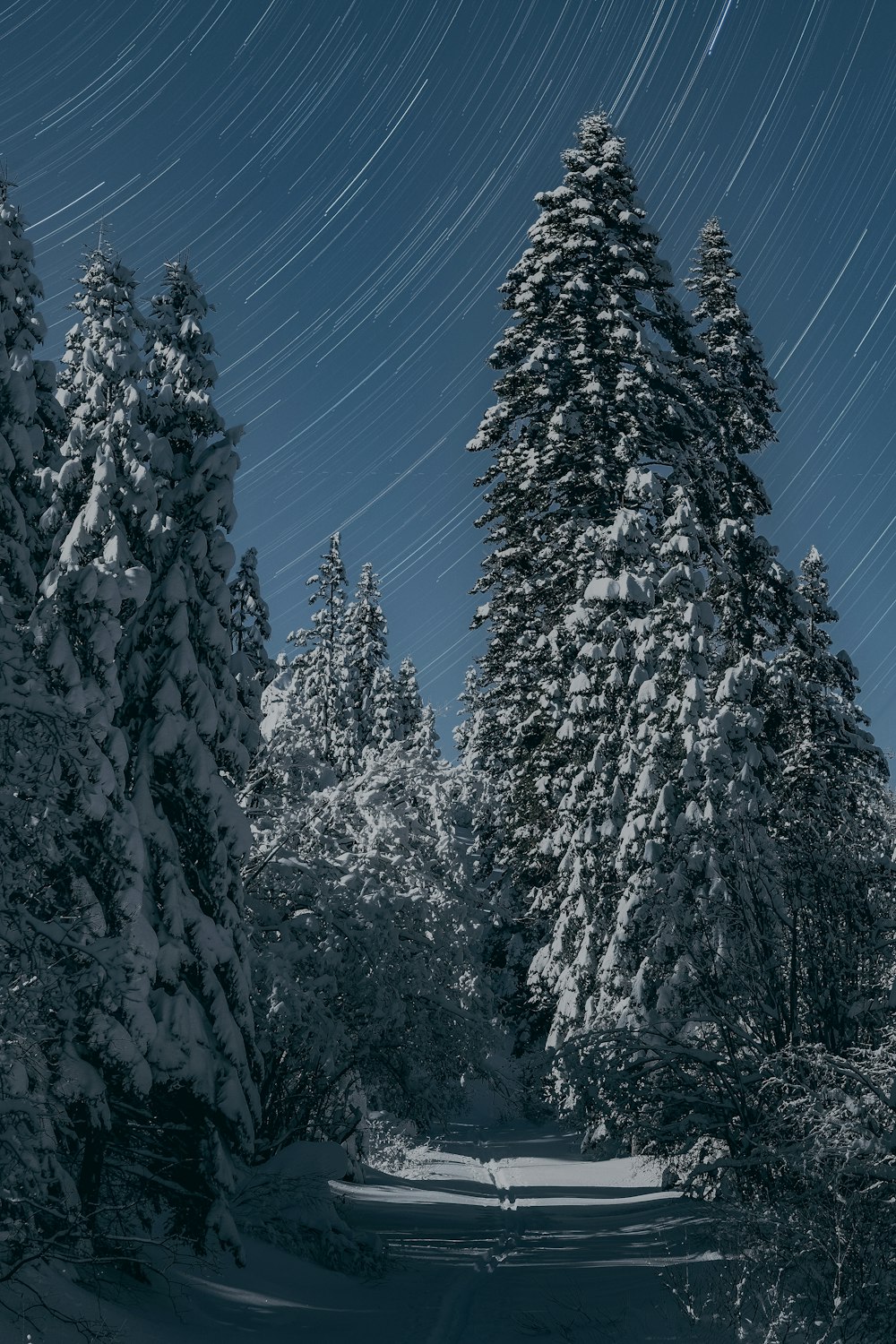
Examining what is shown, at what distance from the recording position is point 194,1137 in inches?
515

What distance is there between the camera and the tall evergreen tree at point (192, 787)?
41.7ft

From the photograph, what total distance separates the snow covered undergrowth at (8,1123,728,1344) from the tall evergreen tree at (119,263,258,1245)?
123cm

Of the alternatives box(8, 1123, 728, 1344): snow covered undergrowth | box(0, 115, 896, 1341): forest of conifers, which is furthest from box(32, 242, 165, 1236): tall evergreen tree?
box(8, 1123, 728, 1344): snow covered undergrowth

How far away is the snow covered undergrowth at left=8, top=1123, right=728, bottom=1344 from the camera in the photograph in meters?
10.8

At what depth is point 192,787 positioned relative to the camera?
45.7ft

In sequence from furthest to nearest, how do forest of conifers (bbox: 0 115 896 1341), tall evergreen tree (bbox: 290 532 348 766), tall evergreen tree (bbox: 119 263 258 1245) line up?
tall evergreen tree (bbox: 290 532 348 766)
tall evergreen tree (bbox: 119 263 258 1245)
forest of conifers (bbox: 0 115 896 1341)

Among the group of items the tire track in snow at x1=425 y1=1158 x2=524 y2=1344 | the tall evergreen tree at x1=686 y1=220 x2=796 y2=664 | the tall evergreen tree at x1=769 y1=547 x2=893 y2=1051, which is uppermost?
the tall evergreen tree at x1=686 y1=220 x2=796 y2=664

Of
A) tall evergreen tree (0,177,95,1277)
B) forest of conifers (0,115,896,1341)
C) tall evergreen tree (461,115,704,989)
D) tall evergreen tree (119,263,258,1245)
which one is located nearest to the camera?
tall evergreen tree (0,177,95,1277)

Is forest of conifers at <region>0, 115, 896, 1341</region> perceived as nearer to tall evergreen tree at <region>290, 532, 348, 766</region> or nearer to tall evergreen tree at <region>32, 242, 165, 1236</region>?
tall evergreen tree at <region>32, 242, 165, 1236</region>

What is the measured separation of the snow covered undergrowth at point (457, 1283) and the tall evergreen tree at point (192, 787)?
48.5 inches

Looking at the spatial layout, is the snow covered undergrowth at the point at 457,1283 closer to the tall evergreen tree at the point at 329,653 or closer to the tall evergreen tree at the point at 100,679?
the tall evergreen tree at the point at 100,679

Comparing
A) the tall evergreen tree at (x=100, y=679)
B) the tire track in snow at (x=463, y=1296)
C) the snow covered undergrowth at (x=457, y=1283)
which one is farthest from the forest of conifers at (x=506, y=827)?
the tire track in snow at (x=463, y=1296)

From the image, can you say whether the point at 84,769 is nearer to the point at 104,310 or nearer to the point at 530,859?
the point at 104,310

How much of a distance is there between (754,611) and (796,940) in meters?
10.8
